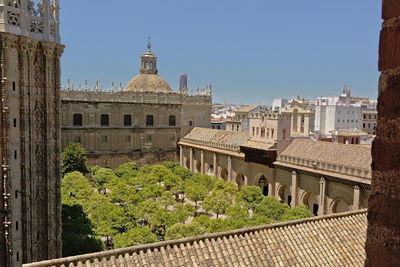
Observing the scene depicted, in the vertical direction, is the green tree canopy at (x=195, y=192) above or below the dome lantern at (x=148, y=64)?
below

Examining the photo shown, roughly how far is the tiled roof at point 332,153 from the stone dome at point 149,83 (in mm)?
24486

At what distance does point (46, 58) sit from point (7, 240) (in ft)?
23.3

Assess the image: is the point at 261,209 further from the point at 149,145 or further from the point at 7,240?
the point at 149,145

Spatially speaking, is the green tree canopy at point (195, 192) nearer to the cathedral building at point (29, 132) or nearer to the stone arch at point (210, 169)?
the stone arch at point (210, 169)

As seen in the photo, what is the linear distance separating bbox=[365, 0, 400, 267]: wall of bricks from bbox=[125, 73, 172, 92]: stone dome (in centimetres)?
4566

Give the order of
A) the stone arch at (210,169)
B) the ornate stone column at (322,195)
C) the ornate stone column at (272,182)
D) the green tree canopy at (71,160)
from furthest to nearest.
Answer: the stone arch at (210,169) < the green tree canopy at (71,160) < the ornate stone column at (272,182) < the ornate stone column at (322,195)

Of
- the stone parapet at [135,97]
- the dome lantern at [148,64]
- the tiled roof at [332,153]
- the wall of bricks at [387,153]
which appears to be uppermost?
the dome lantern at [148,64]

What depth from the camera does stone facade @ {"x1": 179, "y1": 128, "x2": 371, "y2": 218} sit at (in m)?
22.1

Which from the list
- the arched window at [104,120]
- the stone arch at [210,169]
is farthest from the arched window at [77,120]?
the stone arch at [210,169]

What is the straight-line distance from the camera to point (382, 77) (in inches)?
67.0

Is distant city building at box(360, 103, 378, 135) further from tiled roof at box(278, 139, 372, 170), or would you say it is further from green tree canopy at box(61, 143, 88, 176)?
green tree canopy at box(61, 143, 88, 176)

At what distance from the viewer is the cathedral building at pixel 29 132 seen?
12.3m

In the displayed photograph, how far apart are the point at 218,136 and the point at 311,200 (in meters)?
14.1

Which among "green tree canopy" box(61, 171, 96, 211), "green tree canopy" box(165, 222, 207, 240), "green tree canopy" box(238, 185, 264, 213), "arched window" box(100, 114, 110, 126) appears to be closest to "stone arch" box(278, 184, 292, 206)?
"green tree canopy" box(238, 185, 264, 213)
